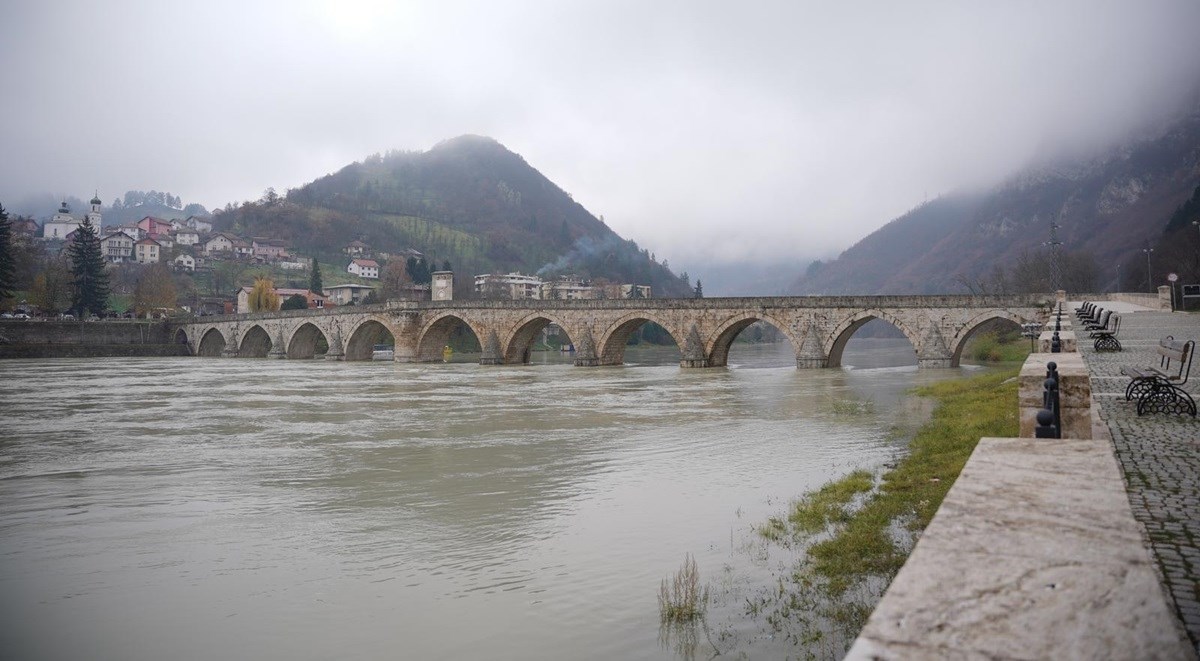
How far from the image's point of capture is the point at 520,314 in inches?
2039

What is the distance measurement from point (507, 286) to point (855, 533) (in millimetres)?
114694

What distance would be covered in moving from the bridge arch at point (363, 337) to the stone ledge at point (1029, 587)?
58.7m

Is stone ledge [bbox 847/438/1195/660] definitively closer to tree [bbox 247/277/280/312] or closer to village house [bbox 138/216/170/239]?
tree [bbox 247/277/280/312]

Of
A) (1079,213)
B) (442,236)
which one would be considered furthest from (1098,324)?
(442,236)

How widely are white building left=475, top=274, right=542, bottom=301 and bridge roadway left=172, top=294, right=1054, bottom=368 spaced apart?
44.8 m

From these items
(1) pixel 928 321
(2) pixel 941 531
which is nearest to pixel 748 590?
(2) pixel 941 531

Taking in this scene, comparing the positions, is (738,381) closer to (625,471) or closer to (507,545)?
(625,471)

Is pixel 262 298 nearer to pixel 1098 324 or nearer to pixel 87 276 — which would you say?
pixel 87 276

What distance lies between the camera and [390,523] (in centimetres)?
930

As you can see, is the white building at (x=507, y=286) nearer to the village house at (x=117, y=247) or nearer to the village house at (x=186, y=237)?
the village house at (x=186, y=237)

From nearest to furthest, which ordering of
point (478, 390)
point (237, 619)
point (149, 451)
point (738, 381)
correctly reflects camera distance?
point (237, 619) → point (149, 451) → point (478, 390) → point (738, 381)

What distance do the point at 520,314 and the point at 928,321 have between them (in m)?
25.2

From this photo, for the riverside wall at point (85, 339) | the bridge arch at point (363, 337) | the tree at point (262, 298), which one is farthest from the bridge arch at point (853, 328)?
the tree at point (262, 298)

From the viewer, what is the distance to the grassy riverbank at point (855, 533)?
5.91 m
